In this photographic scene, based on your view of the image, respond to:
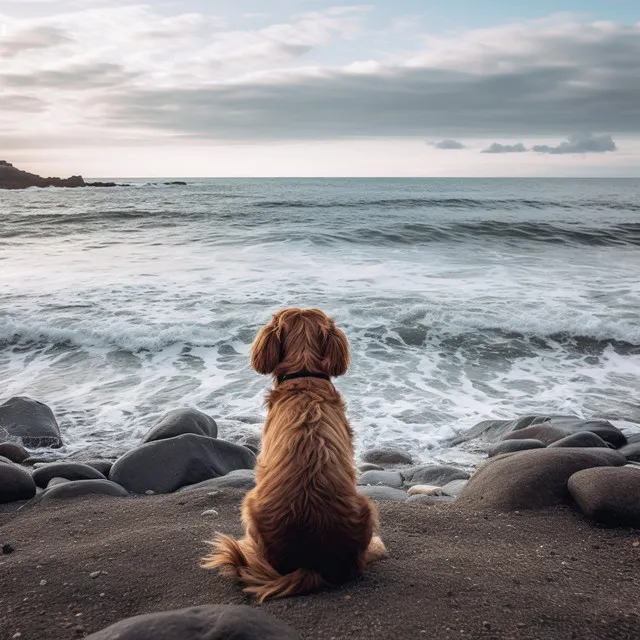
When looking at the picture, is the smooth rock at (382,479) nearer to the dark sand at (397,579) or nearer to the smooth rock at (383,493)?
the smooth rock at (383,493)

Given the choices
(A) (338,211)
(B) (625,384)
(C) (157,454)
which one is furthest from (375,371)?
(A) (338,211)

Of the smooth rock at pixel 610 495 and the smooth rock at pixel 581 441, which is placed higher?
the smooth rock at pixel 610 495

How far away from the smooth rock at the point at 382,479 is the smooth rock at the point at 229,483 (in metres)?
1.18

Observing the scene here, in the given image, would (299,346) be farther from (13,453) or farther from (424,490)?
(13,453)

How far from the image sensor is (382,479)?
6.12 metres

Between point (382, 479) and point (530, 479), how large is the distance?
74.7 inches

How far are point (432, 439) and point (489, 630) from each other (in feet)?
16.1

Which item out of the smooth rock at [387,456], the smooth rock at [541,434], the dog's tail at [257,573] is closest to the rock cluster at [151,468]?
the smooth rock at [387,456]

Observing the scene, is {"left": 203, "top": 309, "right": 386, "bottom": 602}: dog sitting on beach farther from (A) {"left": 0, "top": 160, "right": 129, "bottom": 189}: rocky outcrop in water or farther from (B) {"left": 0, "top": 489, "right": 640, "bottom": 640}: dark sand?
(A) {"left": 0, "top": 160, "right": 129, "bottom": 189}: rocky outcrop in water

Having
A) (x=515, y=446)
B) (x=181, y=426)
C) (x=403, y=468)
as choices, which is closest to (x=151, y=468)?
(x=181, y=426)

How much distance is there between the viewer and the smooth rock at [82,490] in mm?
5023

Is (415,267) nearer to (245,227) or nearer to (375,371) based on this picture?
(375,371)

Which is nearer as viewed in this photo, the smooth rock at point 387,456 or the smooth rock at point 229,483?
the smooth rock at point 229,483

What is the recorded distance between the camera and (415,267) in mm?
18766
